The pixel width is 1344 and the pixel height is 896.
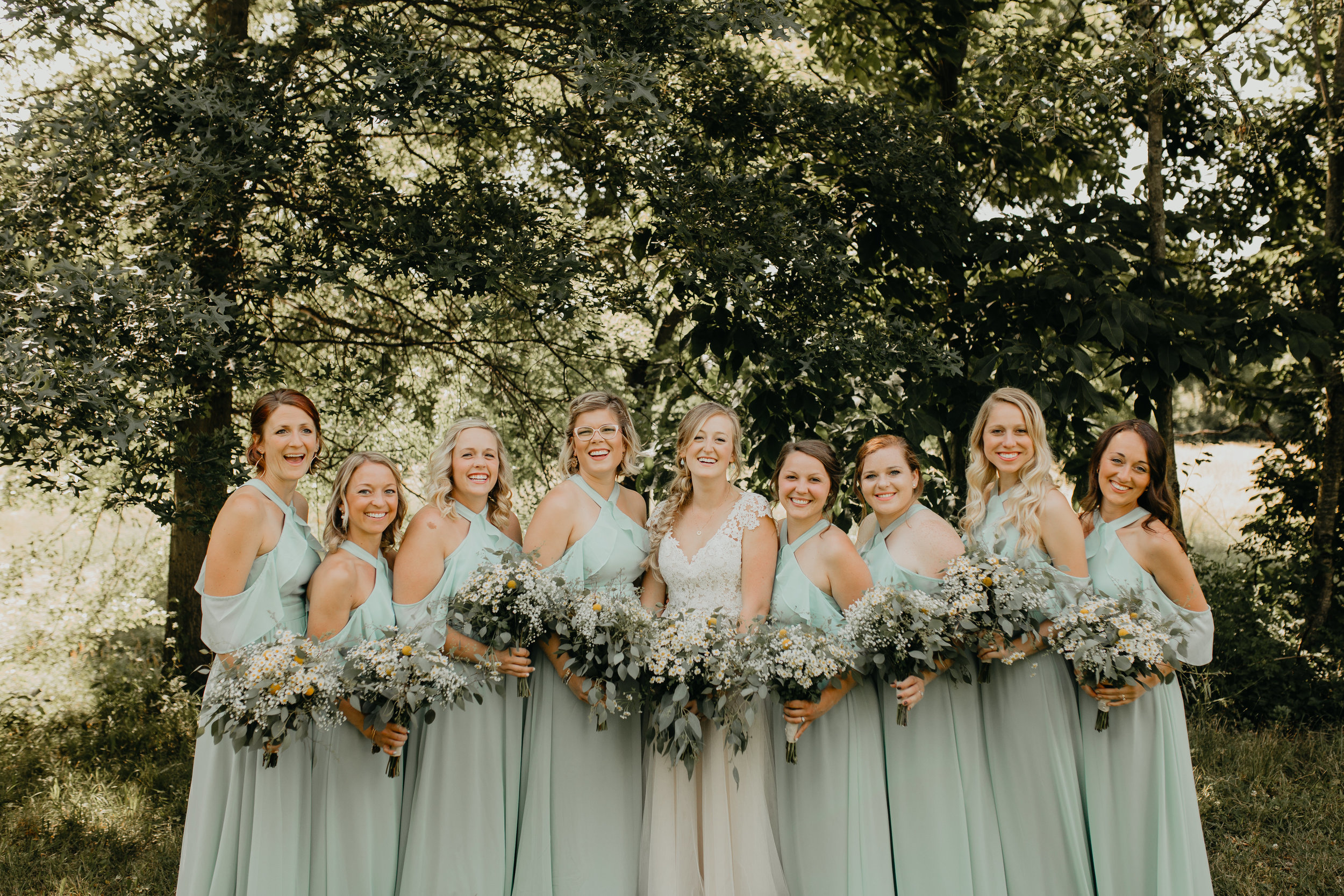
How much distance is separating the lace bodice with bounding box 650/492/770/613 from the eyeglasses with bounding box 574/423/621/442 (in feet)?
2.22

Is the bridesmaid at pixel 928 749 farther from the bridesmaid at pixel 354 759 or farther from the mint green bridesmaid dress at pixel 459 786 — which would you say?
the bridesmaid at pixel 354 759

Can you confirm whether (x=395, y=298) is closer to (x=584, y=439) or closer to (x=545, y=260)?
(x=545, y=260)

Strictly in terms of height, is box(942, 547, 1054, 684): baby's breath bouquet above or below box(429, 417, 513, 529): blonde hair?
below

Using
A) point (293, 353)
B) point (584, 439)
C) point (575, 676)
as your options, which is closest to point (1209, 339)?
point (584, 439)

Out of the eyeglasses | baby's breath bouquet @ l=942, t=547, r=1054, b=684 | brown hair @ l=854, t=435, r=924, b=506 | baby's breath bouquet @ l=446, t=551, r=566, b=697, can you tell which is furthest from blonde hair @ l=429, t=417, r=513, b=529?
baby's breath bouquet @ l=942, t=547, r=1054, b=684

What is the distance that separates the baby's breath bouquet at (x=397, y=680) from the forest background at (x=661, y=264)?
160cm

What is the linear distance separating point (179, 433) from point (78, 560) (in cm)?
562

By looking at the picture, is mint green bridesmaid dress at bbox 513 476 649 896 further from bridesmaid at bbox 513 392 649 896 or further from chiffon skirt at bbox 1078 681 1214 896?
chiffon skirt at bbox 1078 681 1214 896

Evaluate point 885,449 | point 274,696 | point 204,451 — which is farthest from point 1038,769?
point 204,451

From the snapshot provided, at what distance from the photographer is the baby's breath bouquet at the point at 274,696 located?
12.5 ft

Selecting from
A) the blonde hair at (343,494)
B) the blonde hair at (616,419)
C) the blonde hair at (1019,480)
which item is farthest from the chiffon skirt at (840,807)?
the blonde hair at (343,494)

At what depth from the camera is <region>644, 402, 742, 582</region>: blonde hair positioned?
480 centimetres

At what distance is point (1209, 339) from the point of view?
577 centimetres

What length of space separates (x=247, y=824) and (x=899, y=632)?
10.1ft
